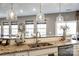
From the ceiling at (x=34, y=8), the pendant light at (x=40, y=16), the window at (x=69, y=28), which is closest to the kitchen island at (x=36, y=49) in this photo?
the window at (x=69, y=28)

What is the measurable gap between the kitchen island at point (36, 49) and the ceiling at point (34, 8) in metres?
0.53

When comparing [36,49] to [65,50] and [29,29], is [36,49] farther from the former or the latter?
[65,50]

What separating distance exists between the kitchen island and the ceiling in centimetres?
53

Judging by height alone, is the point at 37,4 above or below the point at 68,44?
above

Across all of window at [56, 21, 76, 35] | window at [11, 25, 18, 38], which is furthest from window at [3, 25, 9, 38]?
window at [56, 21, 76, 35]

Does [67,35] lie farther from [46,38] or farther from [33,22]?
[33,22]

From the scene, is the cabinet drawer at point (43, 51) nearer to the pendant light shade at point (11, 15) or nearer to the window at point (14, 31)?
the window at point (14, 31)

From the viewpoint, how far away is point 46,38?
215 cm

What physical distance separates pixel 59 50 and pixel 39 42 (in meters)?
0.37

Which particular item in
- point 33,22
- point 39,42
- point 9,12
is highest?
point 9,12

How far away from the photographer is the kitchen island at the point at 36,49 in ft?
6.91

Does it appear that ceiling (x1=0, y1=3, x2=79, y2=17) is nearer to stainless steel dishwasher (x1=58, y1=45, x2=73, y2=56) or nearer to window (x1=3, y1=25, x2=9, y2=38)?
window (x1=3, y1=25, x2=9, y2=38)

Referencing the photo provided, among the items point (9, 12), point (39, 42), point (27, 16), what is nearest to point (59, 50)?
point (39, 42)

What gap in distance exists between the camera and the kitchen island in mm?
2105
